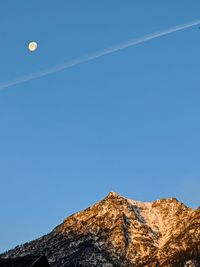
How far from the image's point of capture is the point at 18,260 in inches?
1184

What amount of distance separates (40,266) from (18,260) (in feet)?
3.93

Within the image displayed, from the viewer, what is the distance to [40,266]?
30375 millimetres

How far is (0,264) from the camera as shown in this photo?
98.6 ft

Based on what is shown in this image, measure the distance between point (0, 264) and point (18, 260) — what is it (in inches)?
37.1

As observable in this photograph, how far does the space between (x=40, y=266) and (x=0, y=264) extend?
6.72ft
